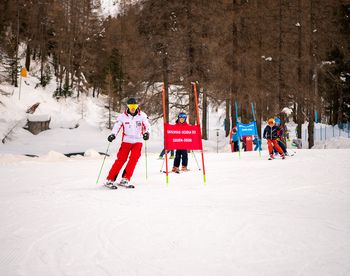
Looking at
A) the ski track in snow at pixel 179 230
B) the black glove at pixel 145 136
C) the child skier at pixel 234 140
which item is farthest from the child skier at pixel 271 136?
the black glove at pixel 145 136

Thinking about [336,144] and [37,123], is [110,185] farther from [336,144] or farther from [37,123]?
[37,123]

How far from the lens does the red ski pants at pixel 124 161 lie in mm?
6598

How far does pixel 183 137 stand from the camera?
784cm

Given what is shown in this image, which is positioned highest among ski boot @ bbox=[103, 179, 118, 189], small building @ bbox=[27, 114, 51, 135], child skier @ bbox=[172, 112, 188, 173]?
small building @ bbox=[27, 114, 51, 135]

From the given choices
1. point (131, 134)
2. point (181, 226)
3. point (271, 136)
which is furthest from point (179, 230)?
point (271, 136)

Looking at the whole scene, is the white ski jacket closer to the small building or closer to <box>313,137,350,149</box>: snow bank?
<box>313,137,350,149</box>: snow bank

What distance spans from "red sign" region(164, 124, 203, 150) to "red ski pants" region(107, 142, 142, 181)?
111cm

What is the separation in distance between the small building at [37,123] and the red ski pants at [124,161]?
76.5 ft

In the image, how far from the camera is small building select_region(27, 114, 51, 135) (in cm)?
2720

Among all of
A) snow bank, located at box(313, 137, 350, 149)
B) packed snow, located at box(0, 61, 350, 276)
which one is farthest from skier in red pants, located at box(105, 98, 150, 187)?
snow bank, located at box(313, 137, 350, 149)

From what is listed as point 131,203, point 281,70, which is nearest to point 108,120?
point 281,70

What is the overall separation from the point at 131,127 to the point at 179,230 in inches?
151

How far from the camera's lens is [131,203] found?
4879 millimetres

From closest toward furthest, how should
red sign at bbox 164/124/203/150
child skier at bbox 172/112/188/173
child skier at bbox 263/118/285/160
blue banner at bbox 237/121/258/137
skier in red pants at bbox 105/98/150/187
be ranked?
skier in red pants at bbox 105/98/150/187, red sign at bbox 164/124/203/150, child skier at bbox 172/112/188/173, child skier at bbox 263/118/285/160, blue banner at bbox 237/121/258/137
